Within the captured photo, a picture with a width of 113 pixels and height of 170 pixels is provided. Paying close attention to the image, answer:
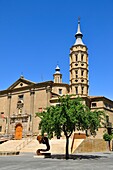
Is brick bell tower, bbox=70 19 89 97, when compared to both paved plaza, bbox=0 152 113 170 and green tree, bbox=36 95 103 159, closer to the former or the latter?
green tree, bbox=36 95 103 159

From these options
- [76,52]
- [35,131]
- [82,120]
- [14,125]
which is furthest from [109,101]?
[82,120]

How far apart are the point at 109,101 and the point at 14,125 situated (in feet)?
66.5

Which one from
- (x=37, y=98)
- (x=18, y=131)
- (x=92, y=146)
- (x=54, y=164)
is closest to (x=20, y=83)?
(x=37, y=98)

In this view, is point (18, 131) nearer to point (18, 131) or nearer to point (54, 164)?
point (18, 131)

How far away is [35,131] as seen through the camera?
48062 mm

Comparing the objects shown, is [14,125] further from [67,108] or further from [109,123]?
[67,108]

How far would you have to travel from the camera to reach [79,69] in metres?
52.9

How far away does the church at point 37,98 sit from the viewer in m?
48.9

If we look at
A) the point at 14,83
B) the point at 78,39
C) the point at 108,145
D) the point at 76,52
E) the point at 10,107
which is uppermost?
the point at 78,39

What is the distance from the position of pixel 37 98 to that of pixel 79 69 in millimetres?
10920

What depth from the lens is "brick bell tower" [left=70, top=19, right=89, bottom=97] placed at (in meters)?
52.5

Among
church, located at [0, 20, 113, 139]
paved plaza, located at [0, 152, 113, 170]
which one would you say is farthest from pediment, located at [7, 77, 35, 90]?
paved plaza, located at [0, 152, 113, 170]

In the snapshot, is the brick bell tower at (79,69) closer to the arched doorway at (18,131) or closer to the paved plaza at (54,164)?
the arched doorway at (18,131)

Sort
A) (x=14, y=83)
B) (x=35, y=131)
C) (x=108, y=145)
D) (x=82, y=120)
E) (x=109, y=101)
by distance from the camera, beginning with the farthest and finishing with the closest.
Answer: (x=14, y=83) < (x=109, y=101) < (x=35, y=131) < (x=108, y=145) < (x=82, y=120)
